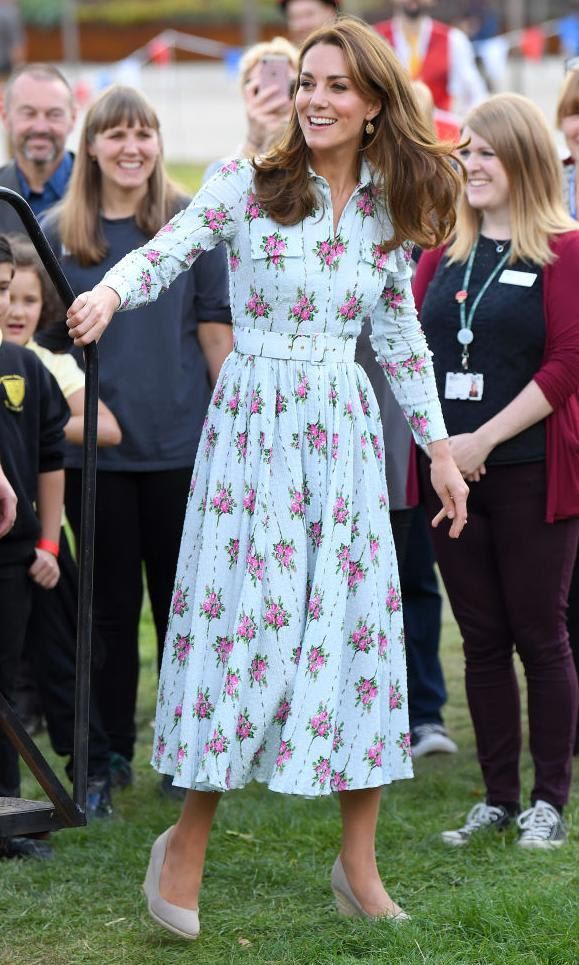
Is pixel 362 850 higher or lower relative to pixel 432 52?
lower

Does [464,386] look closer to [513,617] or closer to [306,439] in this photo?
Result: [513,617]

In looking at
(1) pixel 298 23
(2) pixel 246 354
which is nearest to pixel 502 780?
(2) pixel 246 354

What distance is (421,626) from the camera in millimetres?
5766

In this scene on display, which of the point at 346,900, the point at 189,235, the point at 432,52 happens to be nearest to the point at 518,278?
the point at 189,235

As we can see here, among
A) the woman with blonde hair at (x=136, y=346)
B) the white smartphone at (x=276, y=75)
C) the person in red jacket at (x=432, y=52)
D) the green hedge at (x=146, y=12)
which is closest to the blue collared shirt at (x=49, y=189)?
the woman with blonde hair at (x=136, y=346)

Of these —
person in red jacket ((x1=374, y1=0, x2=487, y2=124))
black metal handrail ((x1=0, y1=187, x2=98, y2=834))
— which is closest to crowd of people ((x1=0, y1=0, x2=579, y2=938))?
black metal handrail ((x1=0, y1=187, x2=98, y2=834))

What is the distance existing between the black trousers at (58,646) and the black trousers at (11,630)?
106 mm

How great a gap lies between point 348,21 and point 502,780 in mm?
2254

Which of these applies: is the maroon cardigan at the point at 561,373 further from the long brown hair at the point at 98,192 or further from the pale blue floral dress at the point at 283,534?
the long brown hair at the point at 98,192

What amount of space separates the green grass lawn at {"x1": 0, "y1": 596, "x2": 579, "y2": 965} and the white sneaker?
0.33 meters

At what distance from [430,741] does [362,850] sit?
1735 millimetres

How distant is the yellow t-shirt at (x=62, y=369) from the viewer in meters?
4.85

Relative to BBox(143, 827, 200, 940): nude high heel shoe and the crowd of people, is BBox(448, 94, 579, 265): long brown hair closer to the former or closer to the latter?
the crowd of people

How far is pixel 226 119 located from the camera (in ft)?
93.4
